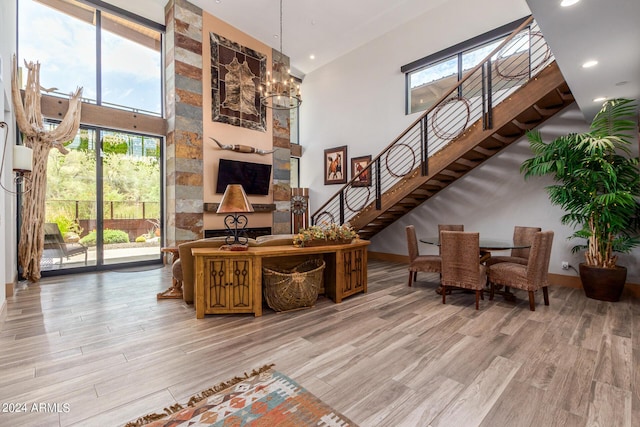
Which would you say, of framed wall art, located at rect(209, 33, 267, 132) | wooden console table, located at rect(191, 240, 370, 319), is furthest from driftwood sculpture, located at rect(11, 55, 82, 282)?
wooden console table, located at rect(191, 240, 370, 319)

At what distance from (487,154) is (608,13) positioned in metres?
3.24

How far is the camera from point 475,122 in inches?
176

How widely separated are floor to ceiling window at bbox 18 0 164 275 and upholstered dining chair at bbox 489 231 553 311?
6.64m

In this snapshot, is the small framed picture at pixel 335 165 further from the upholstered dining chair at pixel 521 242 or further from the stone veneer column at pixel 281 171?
the upholstered dining chair at pixel 521 242

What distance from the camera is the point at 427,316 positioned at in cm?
332

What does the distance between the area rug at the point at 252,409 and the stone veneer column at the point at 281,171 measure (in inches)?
237

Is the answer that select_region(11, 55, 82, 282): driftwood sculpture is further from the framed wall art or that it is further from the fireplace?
the framed wall art

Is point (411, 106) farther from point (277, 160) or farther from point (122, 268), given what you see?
point (122, 268)

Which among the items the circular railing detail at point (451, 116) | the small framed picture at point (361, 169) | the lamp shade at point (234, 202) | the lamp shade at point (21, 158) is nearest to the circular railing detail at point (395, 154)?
the small framed picture at point (361, 169)

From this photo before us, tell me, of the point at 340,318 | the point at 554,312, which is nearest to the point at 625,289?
the point at 554,312

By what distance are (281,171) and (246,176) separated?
1.15 metres

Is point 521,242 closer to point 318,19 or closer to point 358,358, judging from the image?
point 358,358

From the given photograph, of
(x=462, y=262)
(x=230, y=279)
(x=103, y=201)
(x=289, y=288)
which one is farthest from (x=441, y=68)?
(x=103, y=201)

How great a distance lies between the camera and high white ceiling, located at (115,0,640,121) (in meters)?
2.15
